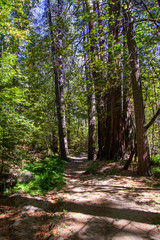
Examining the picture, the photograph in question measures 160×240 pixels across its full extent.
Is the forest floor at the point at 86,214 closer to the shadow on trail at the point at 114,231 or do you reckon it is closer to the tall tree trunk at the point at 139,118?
the shadow on trail at the point at 114,231

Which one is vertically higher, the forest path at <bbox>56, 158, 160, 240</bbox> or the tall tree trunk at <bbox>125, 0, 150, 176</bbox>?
the tall tree trunk at <bbox>125, 0, 150, 176</bbox>

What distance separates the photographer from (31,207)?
3807mm

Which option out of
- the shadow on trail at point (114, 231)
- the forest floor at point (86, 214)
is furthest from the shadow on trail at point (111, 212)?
the shadow on trail at point (114, 231)

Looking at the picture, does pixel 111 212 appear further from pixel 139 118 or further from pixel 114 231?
pixel 139 118

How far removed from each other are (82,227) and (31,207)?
153 cm

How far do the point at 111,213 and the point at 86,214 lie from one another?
20.6 inches

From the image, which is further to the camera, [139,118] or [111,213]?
[139,118]

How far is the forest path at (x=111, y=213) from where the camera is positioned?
2.66m

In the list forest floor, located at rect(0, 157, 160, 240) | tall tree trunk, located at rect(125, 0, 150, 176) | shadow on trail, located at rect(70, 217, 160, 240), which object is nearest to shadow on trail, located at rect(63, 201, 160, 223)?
forest floor, located at rect(0, 157, 160, 240)

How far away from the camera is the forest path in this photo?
2.66m

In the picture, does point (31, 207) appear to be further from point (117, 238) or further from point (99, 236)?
point (117, 238)

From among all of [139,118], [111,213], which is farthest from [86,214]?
[139,118]

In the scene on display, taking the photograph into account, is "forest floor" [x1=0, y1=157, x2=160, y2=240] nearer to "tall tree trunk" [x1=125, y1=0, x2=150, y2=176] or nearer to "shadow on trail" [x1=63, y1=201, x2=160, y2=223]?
"shadow on trail" [x1=63, y1=201, x2=160, y2=223]

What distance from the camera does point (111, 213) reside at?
3314 millimetres
